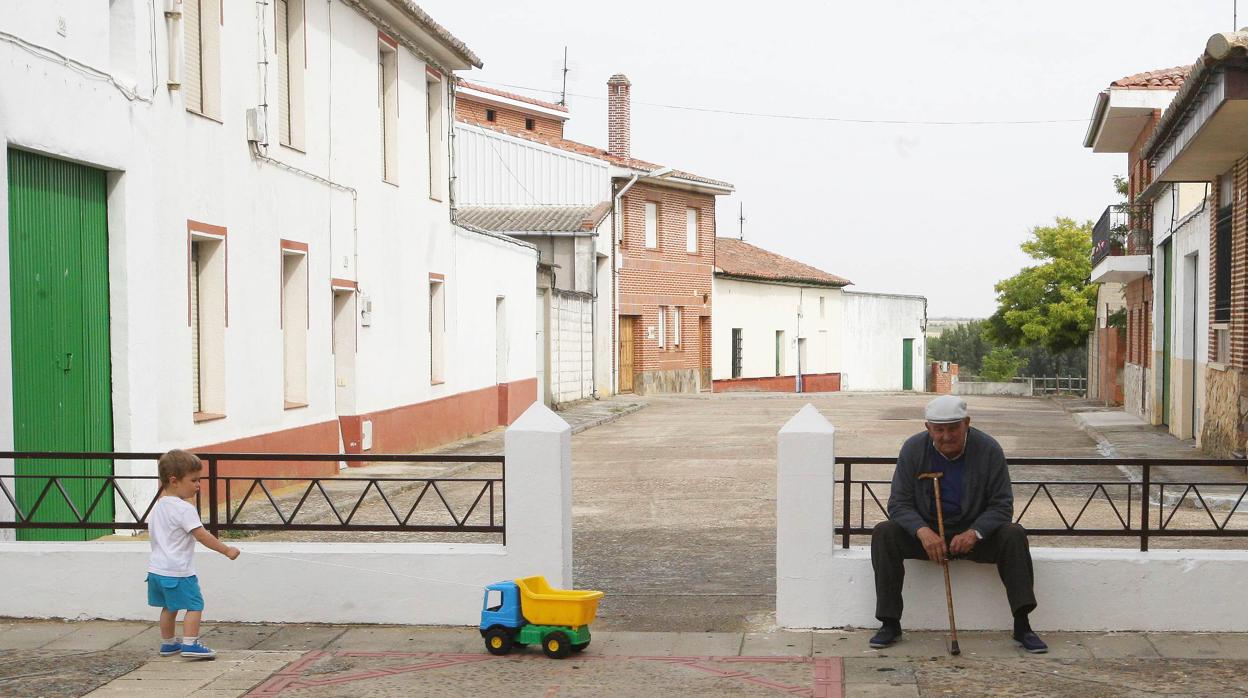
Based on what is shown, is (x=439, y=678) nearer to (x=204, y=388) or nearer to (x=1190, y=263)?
(x=204, y=388)

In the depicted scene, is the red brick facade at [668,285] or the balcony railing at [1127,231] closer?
the balcony railing at [1127,231]

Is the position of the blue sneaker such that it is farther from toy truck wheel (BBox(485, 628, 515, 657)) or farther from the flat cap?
the flat cap

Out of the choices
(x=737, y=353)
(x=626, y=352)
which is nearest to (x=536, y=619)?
(x=626, y=352)

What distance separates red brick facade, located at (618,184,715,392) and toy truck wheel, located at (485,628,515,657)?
28.5 metres

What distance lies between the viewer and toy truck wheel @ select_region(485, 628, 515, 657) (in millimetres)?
6641

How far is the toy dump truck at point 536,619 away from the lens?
6.57 meters

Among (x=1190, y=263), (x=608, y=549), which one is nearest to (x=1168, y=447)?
(x=1190, y=263)

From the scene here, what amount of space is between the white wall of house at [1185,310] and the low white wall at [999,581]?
11810mm

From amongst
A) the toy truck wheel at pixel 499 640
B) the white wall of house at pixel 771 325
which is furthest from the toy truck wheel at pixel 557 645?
the white wall of house at pixel 771 325

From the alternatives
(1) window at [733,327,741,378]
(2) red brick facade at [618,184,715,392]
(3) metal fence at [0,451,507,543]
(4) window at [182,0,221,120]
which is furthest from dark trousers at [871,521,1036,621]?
(1) window at [733,327,741,378]

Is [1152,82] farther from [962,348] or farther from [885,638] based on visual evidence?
[962,348]

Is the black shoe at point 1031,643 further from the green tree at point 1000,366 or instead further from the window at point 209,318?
the green tree at point 1000,366

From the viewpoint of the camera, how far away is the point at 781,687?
19.8 ft

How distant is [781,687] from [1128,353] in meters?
26.5
